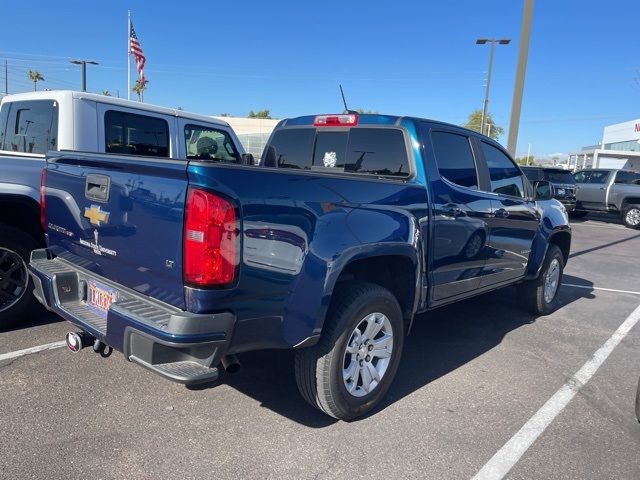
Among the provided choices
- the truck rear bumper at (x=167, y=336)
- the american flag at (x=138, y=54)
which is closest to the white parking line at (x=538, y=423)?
the truck rear bumper at (x=167, y=336)

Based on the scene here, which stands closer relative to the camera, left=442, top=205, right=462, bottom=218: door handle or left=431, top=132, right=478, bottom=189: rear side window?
left=442, top=205, right=462, bottom=218: door handle

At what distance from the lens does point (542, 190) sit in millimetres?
5531

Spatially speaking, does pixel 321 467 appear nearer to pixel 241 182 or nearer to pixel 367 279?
pixel 367 279

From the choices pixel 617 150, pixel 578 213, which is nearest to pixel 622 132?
pixel 617 150

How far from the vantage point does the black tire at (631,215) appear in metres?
16.6

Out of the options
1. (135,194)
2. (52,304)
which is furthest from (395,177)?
(52,304)

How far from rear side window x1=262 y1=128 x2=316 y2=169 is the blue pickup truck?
19 millimetres

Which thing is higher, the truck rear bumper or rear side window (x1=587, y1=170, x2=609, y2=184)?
rear side window (x1=587, y1=170, x2=609, y2=184)

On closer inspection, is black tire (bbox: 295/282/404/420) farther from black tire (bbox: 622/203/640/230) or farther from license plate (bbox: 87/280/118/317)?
black tire (bbox: 622/203/640/230)

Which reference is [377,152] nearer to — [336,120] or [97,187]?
[336,120]

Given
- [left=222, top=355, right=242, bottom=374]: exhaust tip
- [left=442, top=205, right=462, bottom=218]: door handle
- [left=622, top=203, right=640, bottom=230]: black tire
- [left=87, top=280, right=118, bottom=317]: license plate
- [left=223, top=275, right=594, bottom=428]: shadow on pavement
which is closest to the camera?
[left=222, top=355, right=242, bottom=374]: exhaust tip

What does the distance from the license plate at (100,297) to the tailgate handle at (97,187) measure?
20.2 inches

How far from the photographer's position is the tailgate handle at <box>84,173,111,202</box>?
2.82 metres

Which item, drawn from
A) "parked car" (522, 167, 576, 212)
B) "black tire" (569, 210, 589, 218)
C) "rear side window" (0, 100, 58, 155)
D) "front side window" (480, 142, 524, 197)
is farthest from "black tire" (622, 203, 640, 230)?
"rear side window" (0, 100, 58, 155)
